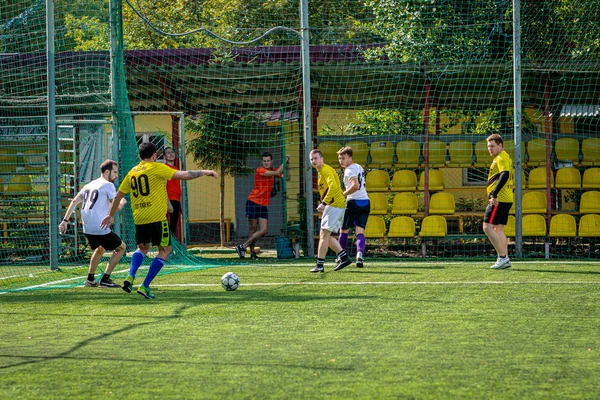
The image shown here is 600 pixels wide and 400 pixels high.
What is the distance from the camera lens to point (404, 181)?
17.1 m

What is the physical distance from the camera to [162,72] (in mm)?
16359

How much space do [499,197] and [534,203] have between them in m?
4.07

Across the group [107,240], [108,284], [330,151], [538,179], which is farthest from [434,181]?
[108,284]

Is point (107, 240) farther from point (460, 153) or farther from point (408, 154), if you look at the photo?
point (460, 153)

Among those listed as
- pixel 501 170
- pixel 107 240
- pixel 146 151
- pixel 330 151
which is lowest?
pixel 107 240

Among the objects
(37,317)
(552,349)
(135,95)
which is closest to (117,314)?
(37,317)

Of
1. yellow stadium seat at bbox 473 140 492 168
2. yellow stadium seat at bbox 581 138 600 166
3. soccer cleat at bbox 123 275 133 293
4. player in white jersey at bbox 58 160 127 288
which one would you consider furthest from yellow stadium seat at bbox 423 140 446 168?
soccer cleat at bbox 123 275 133 293

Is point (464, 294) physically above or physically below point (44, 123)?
below

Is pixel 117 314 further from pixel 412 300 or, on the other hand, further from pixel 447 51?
pixel 447 51

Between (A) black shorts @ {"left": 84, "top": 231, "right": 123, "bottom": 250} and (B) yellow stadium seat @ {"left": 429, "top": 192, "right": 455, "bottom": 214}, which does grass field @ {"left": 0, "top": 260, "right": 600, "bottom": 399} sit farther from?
(B) yellow stadium seat @ {"left": 429, "top": 192, "right": 455, "bottom": 214}

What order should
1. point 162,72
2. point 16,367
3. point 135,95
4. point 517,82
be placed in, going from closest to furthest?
point 16,367 → point 517,82 → point 162,72 → point 135,95

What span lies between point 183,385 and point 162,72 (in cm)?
1192

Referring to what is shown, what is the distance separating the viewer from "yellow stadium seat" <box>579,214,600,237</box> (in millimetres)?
15555

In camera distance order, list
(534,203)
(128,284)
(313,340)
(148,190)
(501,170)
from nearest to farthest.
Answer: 1. (313,340)
2. (148,190)
3. (128,284)
4. (501,170)
5. (534,203)
